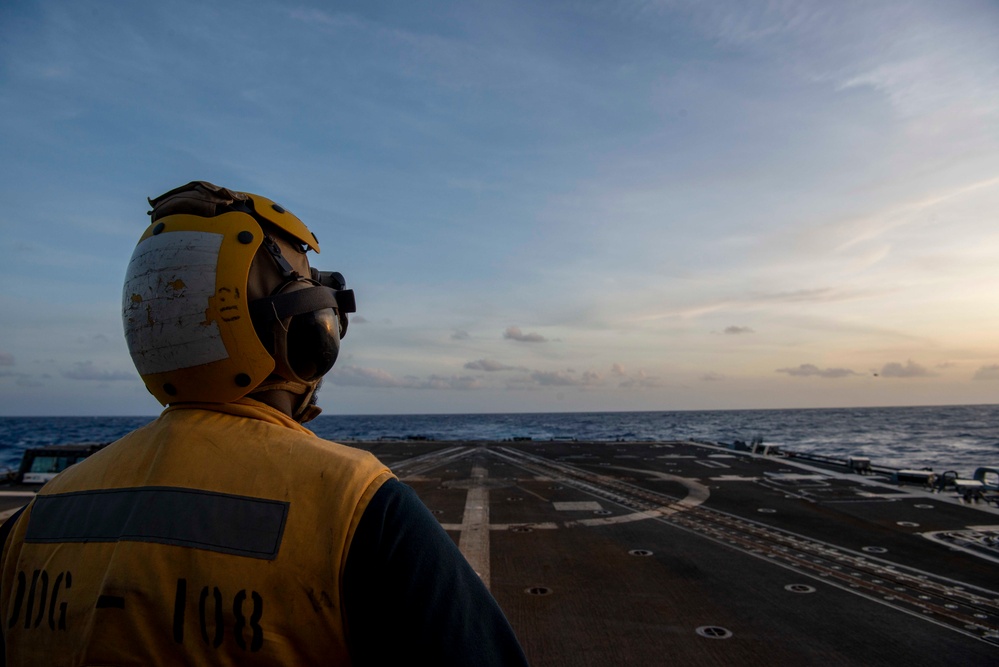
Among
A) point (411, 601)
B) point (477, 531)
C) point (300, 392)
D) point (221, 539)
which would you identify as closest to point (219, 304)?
point (300, 392)

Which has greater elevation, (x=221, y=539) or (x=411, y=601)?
(x=221, y=539)

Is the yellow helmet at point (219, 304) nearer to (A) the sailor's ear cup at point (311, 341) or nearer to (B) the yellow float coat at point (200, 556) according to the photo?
(A) the sailor's ear cup at point (311, 341)

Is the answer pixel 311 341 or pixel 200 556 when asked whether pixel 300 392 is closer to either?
pixel 311 341

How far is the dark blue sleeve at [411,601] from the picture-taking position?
4.51ft

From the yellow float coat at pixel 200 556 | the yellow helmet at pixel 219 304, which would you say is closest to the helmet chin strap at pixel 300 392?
the yellow helmet at pixel 219 304

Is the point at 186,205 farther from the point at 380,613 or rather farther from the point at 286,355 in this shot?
the point at 380,613

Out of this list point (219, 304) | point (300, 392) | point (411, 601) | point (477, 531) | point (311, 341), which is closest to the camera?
point (411, 601)

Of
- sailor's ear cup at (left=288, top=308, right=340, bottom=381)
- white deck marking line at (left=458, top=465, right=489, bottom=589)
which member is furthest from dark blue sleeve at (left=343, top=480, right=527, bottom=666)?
white deck marking line at (left=458, top=465, right=489, bottom=589)

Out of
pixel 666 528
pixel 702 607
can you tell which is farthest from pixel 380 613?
pixel 666 528

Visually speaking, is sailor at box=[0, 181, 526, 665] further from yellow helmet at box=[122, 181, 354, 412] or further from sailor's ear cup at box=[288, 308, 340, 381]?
sailor's ear cup at box=[288, 308, 340, 381]

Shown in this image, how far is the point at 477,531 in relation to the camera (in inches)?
436

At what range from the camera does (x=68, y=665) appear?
1.48 metres

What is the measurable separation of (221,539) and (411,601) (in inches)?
20.8

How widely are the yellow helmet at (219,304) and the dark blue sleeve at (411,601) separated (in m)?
0.72
